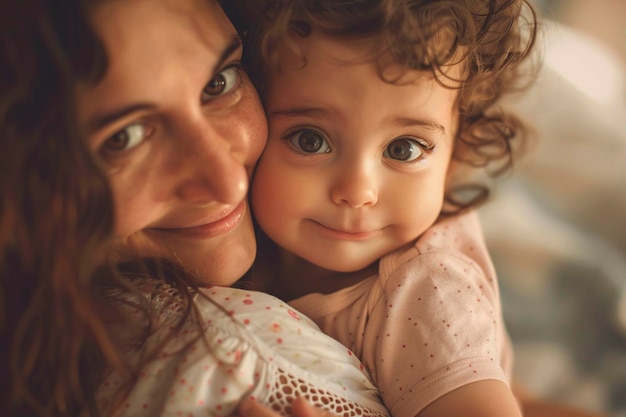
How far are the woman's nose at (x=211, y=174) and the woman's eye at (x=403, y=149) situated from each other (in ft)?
0.85

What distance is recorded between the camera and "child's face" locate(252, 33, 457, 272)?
0.98 metres

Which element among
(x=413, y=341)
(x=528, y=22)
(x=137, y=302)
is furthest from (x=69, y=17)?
(x=528, y=22)

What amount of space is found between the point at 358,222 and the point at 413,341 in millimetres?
206

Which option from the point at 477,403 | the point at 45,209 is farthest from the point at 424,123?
the point at 45,209

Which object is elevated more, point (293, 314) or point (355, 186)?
point (355, 186)

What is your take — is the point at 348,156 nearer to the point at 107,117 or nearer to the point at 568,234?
the point at 107,117

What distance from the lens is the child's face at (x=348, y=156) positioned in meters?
0.98

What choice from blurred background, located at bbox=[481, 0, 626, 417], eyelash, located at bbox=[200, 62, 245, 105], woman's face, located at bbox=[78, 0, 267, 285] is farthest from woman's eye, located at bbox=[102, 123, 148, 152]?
blurred background, located at bbox=[481, 0, 626, 417]

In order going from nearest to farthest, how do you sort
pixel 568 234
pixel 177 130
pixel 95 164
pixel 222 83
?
pixel 95 164
pixel 177 130
pixel 222 83
pixel 568 234

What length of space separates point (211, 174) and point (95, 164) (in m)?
0.17

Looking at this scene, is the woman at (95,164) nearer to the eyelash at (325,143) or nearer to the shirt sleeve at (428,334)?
the eyelash at (325,143)

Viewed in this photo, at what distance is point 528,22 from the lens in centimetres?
120

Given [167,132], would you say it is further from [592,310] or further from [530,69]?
[592,310]

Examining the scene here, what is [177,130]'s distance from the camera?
0.88 meters
